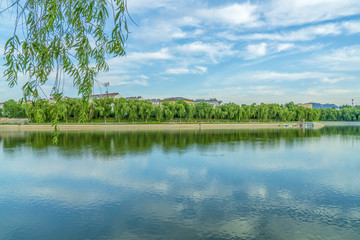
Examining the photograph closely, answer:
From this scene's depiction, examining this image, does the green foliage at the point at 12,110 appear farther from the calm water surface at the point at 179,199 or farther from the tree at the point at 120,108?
the calm water surface at the point at 179,199

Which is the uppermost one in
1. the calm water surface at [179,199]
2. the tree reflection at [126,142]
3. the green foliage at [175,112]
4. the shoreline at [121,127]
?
the green foliage at [175,112]

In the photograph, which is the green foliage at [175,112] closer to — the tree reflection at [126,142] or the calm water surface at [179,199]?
the tree reflection at [126,142]

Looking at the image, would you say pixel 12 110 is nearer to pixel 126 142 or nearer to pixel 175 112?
pixel 175 112

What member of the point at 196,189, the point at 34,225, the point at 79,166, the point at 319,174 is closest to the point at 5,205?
the point at 34,225

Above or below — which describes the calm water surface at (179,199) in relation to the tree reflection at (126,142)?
below

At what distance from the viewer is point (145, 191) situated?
909 cm

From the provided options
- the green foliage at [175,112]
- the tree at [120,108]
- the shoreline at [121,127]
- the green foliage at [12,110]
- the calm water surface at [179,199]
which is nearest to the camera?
the calm water surface at [179,199]

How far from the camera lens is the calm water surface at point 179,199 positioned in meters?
6.29

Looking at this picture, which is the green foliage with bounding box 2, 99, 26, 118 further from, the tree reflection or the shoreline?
the tree reflection

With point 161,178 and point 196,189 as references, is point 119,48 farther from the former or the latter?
point 161,178

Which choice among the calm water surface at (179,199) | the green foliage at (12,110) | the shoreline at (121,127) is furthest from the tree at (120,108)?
the calm water surface at (179,199)

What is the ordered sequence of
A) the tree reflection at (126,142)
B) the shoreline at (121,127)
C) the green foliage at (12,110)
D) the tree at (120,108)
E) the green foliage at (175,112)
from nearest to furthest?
the tree reflection at (126,142)
the shoreline at (121,127)
the tree at (120,108)
the green foliage at (175,112)
the green foliage at (12,110)

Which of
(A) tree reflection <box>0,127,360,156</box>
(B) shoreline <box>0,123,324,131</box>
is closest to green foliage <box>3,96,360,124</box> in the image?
(B) shoreline <box>0,123,324,131</box>

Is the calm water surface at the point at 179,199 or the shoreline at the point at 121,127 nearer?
the calm water surface at the point at 179,199
